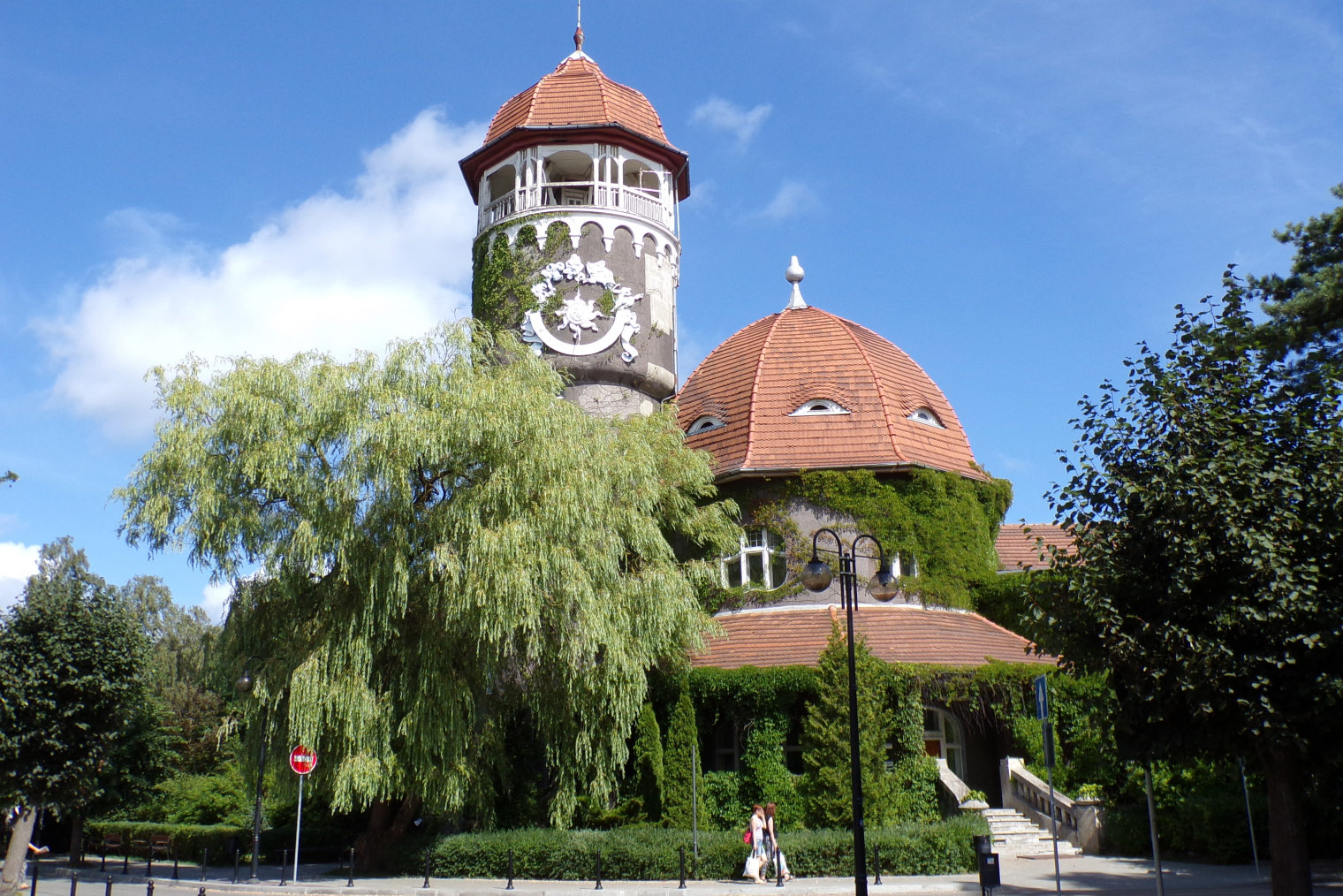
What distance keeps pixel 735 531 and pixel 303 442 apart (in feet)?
36.2

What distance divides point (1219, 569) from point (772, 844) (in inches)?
372

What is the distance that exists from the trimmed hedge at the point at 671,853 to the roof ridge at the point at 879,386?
9975mm

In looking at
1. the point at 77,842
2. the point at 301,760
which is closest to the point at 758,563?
the point at 301,760

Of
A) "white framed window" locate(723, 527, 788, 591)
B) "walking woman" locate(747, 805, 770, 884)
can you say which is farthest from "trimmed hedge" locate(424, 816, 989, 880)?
"white framed window" locate(723, 527, 788, 591)

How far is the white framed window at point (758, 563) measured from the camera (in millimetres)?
28703

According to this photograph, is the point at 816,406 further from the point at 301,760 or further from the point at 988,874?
the point at 988,874

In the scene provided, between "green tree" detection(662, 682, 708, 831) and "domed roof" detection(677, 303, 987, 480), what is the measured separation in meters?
6.60

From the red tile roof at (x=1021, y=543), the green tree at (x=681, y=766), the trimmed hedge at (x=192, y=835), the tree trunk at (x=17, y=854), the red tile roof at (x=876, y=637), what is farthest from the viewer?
the red tile roof at (x=1021, y=543)

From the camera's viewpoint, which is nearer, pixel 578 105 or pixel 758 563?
pixel 758 563

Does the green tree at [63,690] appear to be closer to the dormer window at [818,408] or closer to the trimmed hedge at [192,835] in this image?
the trimmed hedge at [192,835]

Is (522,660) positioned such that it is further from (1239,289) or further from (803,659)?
(1239,289)

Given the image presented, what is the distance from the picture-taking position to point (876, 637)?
26.3 m

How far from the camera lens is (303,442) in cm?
2208

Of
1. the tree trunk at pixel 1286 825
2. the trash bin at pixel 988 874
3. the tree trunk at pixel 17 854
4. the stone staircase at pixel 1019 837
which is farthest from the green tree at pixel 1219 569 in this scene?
the tree trunk at pixel 17 854
